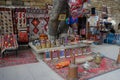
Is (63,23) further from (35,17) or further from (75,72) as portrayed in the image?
(75,72)

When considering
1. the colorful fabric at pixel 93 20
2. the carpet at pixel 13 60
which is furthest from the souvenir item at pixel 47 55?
the colorful fabric at pixel 93 20

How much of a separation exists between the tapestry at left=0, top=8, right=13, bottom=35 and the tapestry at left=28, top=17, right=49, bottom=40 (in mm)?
897

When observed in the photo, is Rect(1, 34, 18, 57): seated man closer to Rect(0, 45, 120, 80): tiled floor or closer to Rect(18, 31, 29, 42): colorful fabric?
Rect(18, 31, 29, 42): colorful fabric

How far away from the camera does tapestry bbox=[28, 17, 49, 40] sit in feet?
22.0

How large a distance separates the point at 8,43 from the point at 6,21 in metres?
1.21

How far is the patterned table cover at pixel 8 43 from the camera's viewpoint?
5.14 metres

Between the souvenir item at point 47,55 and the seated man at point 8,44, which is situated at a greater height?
the seated man at point 8,44

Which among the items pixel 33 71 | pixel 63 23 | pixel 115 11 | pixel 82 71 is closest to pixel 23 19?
pixel 63 23

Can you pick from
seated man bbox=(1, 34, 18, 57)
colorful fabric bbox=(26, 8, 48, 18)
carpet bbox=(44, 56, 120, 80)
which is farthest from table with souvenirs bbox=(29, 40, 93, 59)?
colorful fabric bbox=(26, 8, 48, 18)

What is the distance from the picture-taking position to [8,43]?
534cm

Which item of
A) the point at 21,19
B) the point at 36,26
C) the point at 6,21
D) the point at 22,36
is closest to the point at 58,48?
the point at 22,36

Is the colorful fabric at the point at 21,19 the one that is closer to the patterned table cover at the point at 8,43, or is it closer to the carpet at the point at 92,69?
the patterned table cover at the point at 8,43

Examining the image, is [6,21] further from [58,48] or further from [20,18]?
[58,48]

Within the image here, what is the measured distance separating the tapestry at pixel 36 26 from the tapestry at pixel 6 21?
2.94 feet
